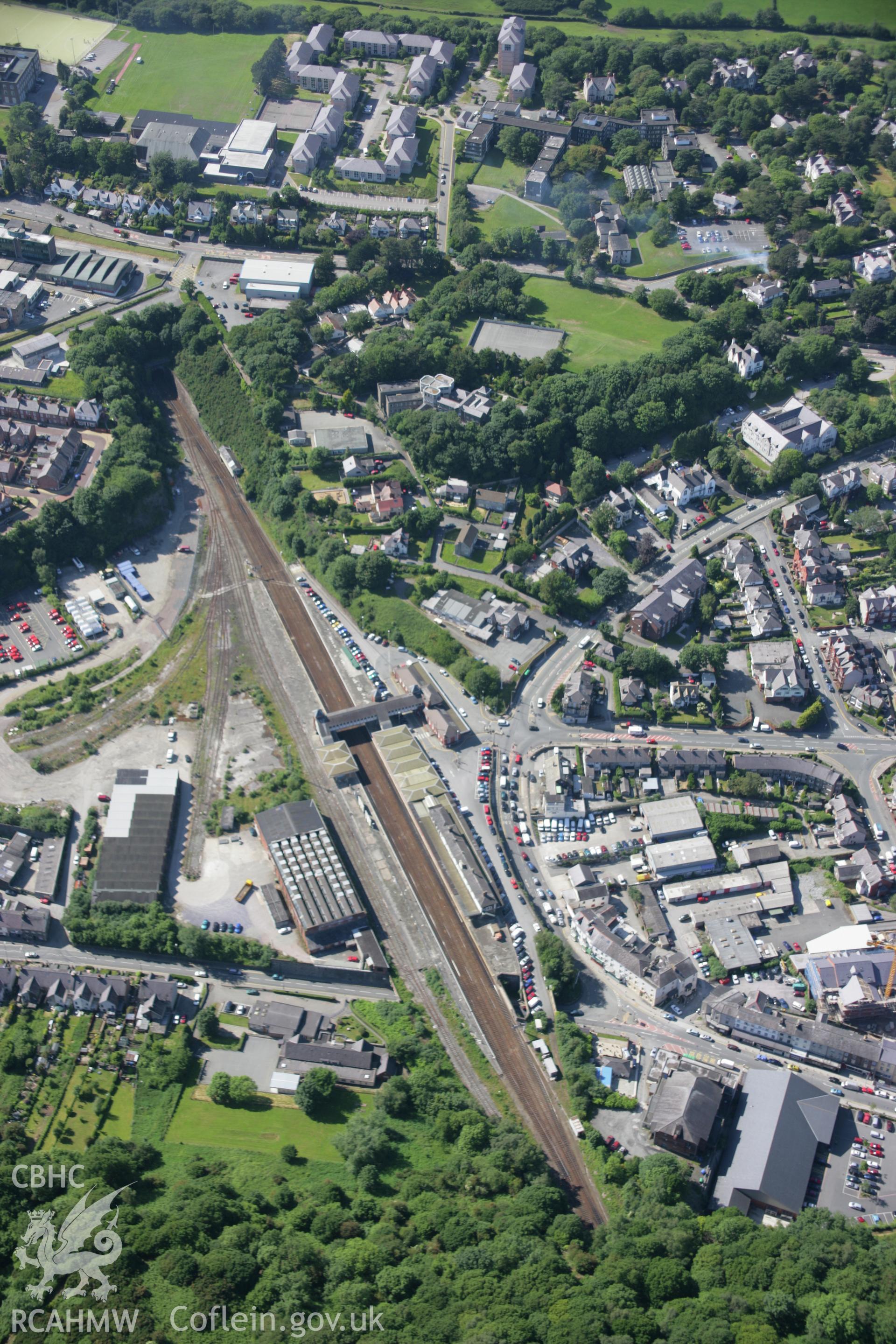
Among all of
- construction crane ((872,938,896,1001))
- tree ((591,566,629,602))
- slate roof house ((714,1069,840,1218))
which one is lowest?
slate roof house ((714,1069,840,1218))

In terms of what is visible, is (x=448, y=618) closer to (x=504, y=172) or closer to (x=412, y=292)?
(x=412, y=292)

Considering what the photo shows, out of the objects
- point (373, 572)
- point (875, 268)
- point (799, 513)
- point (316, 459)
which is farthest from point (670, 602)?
point (875, 268)

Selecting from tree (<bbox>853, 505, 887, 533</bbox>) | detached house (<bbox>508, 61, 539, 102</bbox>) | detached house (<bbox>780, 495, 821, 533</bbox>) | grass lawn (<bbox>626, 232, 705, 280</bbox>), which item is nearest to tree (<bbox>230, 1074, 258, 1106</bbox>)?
detached house (<bbox>780, 495, 821, 533</bbox>)

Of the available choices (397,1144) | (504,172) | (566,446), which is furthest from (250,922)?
(504,172)

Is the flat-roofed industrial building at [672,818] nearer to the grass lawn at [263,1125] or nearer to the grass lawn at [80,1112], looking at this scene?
the grass lawn at [263,1125]

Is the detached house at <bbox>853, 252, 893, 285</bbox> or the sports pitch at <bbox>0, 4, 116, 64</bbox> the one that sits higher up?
the sports pitch at <bbox>0, 4, 116, 64</bbox>

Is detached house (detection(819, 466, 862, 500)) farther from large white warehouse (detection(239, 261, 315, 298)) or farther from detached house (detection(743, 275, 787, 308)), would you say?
large white warehouse (detection(239, 261, 315, 298))

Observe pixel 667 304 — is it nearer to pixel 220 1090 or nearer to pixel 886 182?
pixel 886 182

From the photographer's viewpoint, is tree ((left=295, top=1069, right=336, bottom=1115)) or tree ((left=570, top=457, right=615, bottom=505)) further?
tree ((left=570, top=457, right=615, bottom=505))
